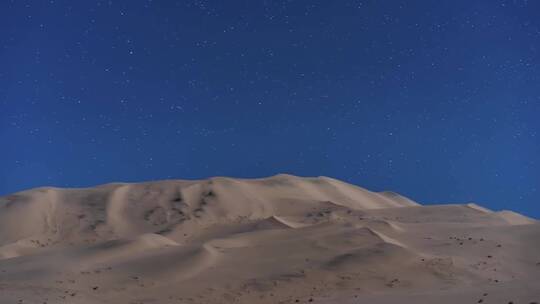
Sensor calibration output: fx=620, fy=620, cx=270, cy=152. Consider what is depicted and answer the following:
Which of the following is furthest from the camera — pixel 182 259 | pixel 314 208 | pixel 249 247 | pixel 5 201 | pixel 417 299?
pixel 5 201

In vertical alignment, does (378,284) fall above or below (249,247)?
below

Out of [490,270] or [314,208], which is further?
[314,208]

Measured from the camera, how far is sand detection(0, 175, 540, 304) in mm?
15422

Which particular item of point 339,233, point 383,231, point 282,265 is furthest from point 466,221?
point 282,265

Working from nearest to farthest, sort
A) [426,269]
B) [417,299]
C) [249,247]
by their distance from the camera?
[417,299] → [426,269] → [249,247]

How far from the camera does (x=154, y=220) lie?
2812 centimetres

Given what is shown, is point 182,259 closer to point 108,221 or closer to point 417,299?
point 417,299

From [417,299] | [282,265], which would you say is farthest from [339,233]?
[417,299]

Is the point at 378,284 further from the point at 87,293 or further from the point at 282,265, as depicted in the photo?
the point at 87,293

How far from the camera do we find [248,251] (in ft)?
65.8

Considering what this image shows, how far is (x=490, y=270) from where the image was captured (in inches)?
664

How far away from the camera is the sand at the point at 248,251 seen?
1542cm

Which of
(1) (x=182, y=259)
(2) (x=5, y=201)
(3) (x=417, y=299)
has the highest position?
(2) (x=5, y=201)

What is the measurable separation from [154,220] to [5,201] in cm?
925
